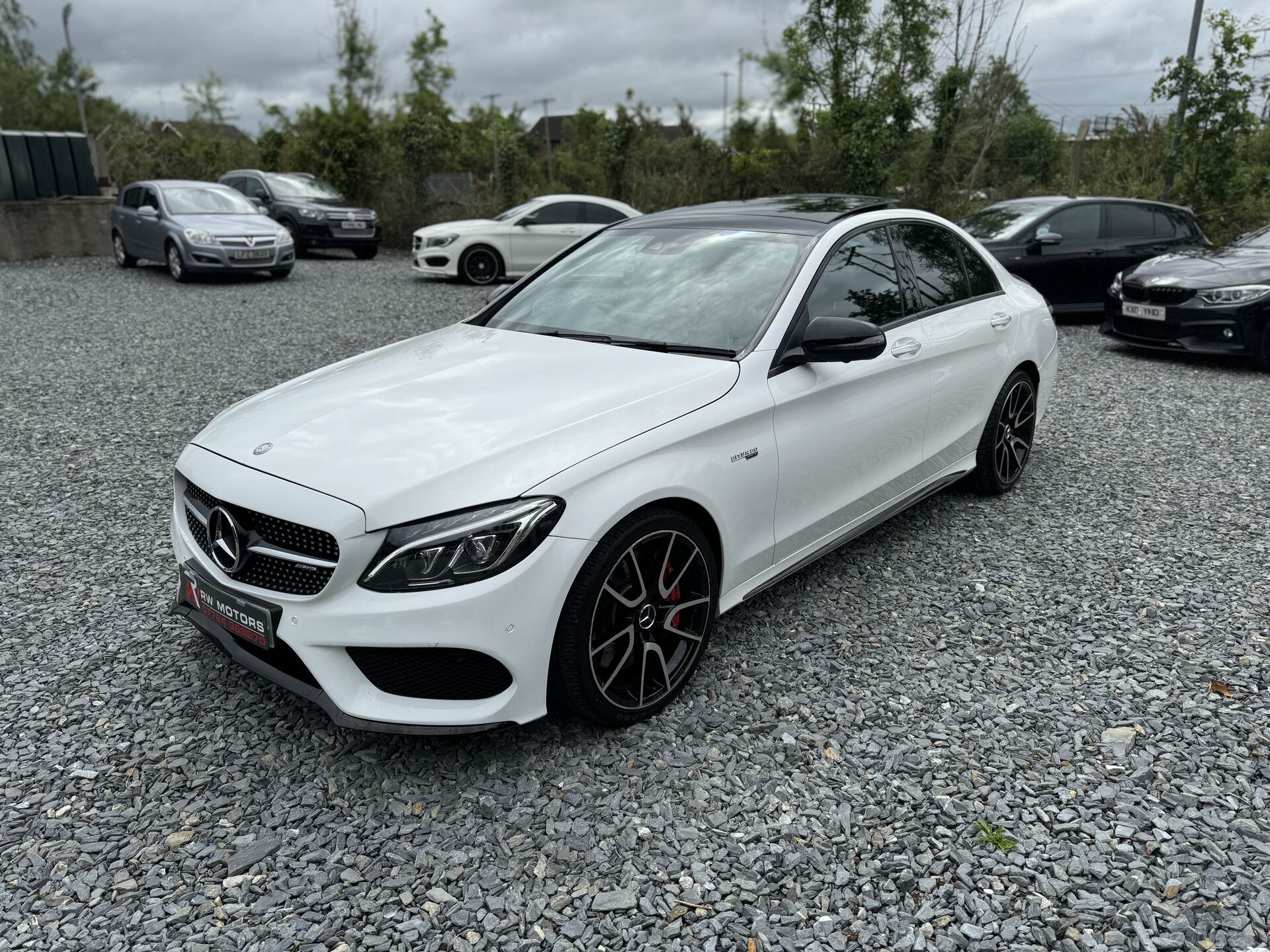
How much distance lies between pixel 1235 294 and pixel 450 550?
8.65 metres

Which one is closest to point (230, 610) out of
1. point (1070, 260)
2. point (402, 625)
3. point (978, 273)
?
A: point (402, 625)

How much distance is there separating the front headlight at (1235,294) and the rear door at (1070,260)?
89.9 inches

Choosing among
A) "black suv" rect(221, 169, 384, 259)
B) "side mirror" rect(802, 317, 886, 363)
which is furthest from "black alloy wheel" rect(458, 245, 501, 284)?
"side mirror" rect(802, 317, 886, 363)

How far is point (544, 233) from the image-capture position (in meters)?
14.8

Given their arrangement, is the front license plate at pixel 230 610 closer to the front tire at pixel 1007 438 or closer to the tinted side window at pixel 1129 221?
the front tire at pixel 1007 438

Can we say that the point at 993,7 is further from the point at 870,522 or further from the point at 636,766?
the point at 636,766

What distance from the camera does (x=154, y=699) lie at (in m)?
3.28

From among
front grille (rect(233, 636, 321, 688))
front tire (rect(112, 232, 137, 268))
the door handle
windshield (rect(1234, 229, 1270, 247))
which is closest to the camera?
front grille (rect(233, 636, 321, 688))

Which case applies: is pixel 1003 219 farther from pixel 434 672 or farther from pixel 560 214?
pixel 434 672

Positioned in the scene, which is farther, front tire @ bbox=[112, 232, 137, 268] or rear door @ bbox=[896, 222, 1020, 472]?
front tire @ bbox=[112, 232, 137, 268]

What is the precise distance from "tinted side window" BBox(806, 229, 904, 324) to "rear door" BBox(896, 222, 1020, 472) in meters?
0.21

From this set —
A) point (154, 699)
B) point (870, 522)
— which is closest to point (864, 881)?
point (870, 522)

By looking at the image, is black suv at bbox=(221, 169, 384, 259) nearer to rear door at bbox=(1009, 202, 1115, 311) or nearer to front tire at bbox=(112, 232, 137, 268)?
front tire at bbox=(112, 232, 137, 268)

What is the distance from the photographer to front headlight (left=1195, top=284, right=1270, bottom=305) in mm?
8383
